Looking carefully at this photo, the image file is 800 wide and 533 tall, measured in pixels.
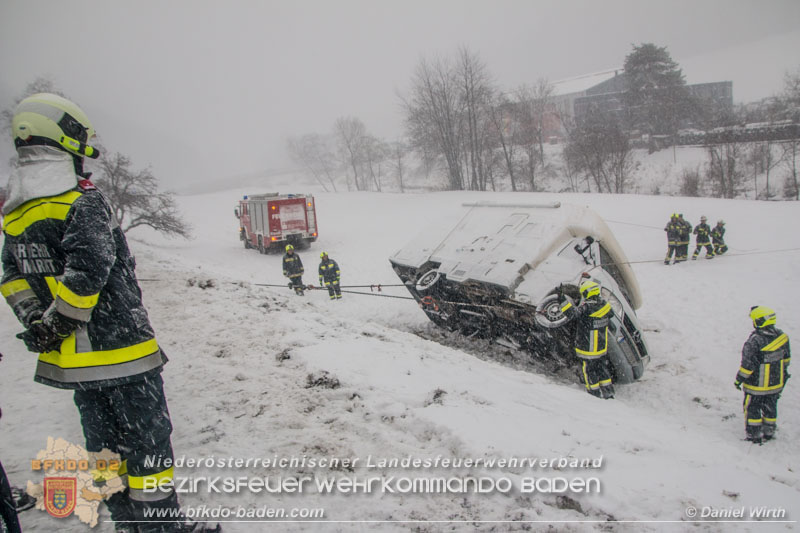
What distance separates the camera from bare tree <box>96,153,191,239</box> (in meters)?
18.9

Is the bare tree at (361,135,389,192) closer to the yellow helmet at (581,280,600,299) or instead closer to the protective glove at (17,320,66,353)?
the yellow helmet at (581,280,600,299)

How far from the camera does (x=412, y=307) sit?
10.9 m

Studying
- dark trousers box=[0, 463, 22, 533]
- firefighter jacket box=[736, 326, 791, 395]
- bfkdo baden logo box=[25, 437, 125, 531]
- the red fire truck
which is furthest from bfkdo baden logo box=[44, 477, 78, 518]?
the red fire truck

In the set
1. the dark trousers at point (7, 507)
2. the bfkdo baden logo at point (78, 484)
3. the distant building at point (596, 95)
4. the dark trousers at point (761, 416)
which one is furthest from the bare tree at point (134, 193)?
the distant building at point (596, 95)

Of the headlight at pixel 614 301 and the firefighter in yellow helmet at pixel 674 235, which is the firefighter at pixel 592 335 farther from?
the firefighter in yellow helmet at pixel 674 235

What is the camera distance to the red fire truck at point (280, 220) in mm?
18141

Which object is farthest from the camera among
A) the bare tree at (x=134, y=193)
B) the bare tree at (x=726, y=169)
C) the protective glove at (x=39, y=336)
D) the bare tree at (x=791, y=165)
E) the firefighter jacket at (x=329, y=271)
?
the bare tree at (x=726, y=169)

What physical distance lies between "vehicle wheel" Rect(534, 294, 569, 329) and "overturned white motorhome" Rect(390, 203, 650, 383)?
0.01m

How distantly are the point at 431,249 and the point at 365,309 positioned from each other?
447cm

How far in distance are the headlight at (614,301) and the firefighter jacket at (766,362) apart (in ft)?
4.82

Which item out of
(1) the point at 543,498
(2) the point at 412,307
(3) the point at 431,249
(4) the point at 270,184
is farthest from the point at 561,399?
(4) the point at 270,184

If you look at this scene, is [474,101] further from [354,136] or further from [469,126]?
[354,136]

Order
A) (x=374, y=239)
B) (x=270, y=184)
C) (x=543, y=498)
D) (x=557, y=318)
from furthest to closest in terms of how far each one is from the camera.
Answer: (x=270, y=184)
(x=374, y=239)
(x=557, y=318)
(x=543, y=498)

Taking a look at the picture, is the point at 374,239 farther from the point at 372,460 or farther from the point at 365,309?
the point at 372,460
